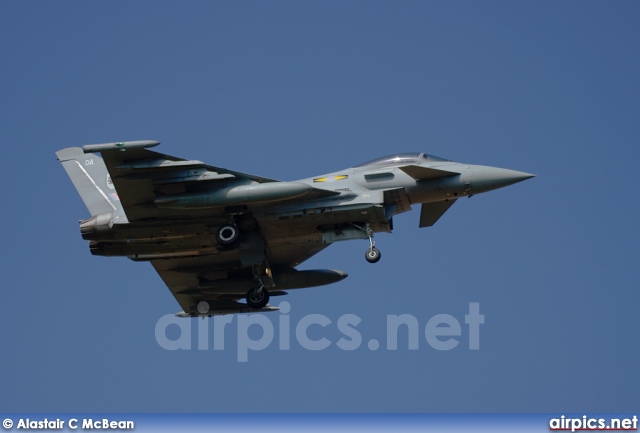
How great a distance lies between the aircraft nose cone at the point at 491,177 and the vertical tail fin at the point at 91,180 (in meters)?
9.07

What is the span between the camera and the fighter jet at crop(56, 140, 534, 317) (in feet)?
83.1

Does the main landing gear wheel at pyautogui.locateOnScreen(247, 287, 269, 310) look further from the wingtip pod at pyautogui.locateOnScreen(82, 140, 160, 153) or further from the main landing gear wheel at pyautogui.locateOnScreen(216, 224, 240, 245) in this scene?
the wingtip pod at pyautogui.locateOnScreen(82, 140, 160, 153)

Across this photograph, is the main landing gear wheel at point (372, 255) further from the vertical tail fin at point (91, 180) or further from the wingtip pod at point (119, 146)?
the vertical tail fin at point (91, 180)

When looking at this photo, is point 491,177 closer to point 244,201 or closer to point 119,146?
point 244,201

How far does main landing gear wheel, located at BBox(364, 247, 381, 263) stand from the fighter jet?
24 mm

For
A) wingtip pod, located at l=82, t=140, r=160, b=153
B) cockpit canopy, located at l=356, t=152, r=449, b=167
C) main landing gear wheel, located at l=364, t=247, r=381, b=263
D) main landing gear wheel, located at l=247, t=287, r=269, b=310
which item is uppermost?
wingtip pod, located at l=82, t=140, r=160, b=153

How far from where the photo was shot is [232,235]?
26.2 metres

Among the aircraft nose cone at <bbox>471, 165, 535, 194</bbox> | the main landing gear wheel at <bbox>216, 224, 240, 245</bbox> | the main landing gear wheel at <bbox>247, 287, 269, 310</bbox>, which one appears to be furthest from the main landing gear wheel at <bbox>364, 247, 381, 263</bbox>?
the main landing gear wheel at <bbox>247, 287, 269, 310</bbox>

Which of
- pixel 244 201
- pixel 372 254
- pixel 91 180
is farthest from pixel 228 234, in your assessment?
pixel 91 180

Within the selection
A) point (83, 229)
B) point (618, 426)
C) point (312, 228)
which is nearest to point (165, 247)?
point (83, 229)

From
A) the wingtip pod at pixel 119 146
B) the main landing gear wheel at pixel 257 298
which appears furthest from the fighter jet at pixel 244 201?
the main landing gear wheel at pixel 257 298

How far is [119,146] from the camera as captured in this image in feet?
79.8

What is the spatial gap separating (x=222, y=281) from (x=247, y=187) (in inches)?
221

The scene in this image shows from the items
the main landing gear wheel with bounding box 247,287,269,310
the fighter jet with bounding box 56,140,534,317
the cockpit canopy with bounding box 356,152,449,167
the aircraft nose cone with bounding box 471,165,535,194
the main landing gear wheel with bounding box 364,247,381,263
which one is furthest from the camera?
the main landing gear wheel with bounding box 247,287,269,310
